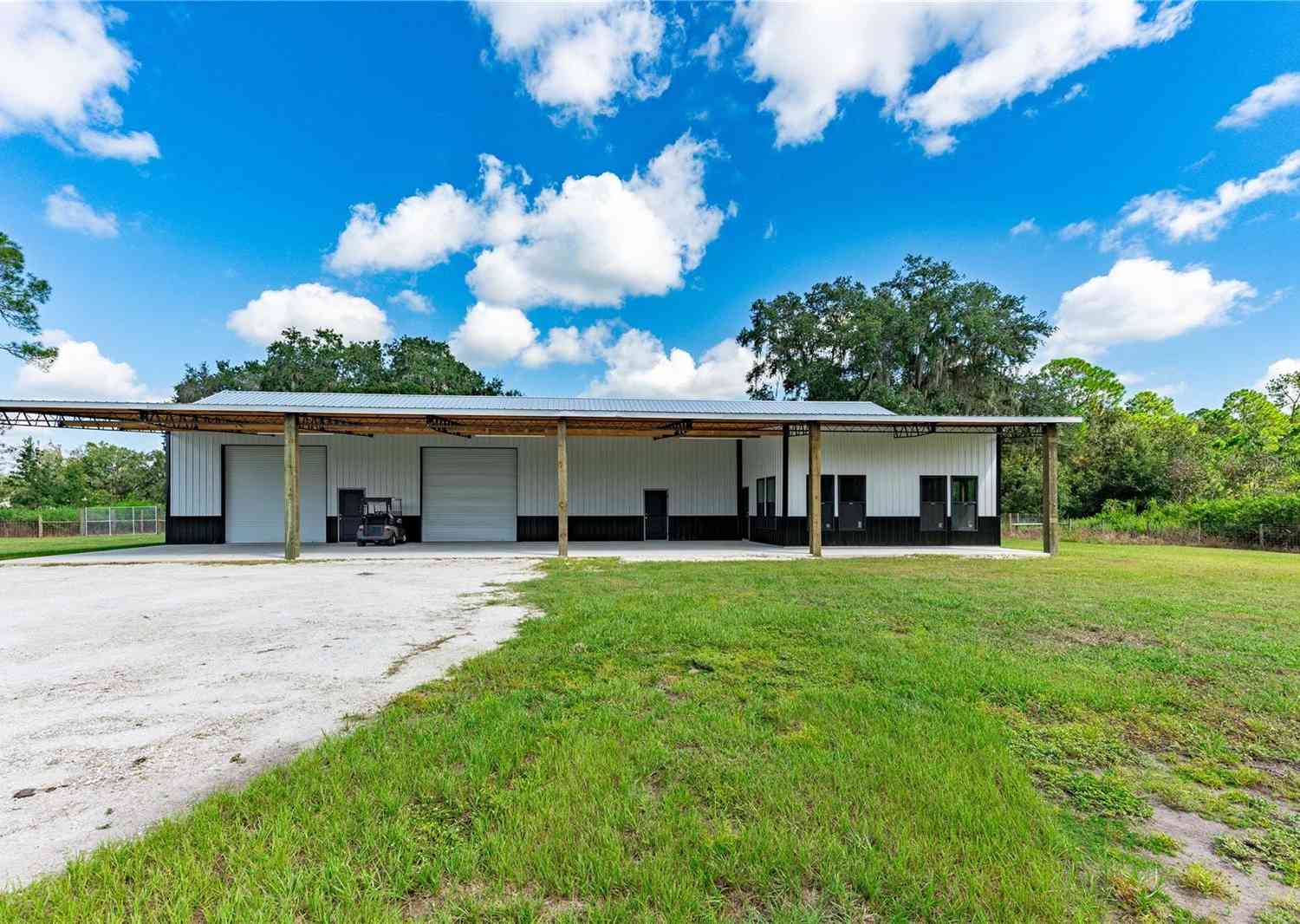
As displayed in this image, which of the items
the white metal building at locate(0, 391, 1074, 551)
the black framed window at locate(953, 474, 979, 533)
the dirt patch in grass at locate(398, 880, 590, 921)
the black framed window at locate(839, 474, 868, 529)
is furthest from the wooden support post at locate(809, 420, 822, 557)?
the dirt patch in grass at locate(398, 880, 590, 921)

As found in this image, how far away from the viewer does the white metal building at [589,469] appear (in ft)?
50.9

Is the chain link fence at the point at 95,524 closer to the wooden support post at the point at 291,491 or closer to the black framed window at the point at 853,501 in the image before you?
the wooden support post at the point at 291,491

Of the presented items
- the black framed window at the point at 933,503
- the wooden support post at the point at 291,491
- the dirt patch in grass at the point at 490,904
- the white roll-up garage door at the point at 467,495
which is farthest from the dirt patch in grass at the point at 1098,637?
the white roll-up garage door at the point at 467,495

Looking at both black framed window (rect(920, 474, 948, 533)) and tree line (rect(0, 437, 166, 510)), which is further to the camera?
tree line (rect(0, 437, 166, 510))

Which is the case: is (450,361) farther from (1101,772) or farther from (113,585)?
(1101,772)

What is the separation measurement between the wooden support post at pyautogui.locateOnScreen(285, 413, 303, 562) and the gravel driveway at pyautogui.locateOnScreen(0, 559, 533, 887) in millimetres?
3673

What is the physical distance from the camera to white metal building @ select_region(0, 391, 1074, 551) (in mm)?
15500

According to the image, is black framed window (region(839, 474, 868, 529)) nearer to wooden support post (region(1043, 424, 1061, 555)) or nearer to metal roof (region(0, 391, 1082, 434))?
metal roof (region(0, 391, 1082, 434))

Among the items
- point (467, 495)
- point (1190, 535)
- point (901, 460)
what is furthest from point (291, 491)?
point (1190, 535)

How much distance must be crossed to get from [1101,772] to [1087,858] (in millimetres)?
970

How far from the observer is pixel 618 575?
34.1 feet

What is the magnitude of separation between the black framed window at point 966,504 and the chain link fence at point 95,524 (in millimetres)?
32266

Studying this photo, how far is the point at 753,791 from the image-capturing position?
2736 millimetres

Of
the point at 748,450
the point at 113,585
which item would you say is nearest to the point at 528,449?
the point at 748,450
